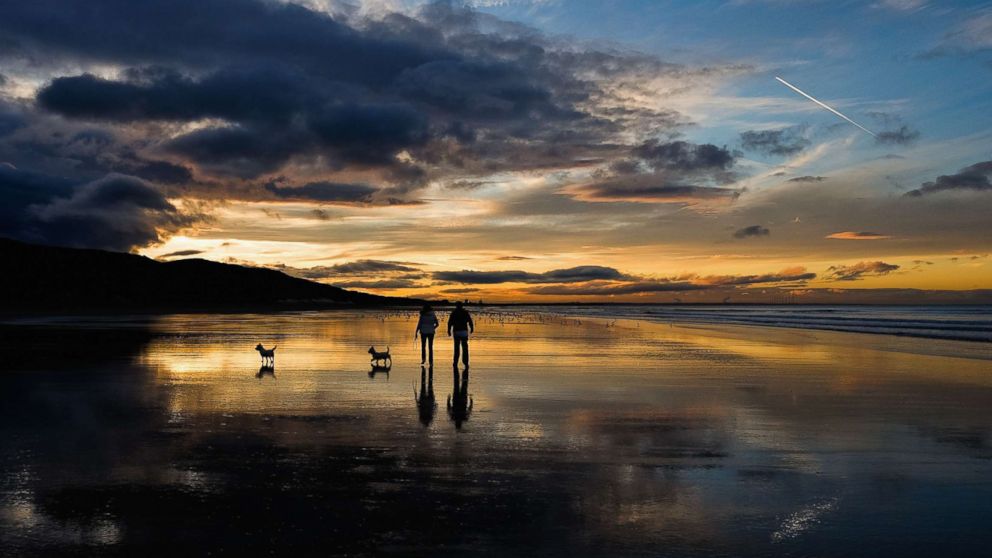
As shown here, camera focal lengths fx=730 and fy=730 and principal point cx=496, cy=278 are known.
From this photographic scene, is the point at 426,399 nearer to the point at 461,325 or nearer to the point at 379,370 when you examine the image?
the point at 379,370

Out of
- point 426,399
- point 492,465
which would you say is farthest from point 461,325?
point 492,465

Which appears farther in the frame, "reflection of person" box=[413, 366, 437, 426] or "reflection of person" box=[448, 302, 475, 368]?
"reflection of person" box=[448, 302, 475, 368]

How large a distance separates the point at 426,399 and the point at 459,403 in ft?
3.24

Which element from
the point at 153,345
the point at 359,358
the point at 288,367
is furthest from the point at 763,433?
the point at 153,345

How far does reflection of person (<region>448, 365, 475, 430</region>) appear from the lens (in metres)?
13.5

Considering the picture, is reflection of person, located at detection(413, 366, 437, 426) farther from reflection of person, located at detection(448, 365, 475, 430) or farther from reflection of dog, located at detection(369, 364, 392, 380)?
reflection of dog, located at detection(369, 364, 392, 380)

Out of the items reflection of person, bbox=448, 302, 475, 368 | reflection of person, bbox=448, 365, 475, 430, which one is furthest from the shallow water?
reflection of person, bbox=448, 302, 475, 368

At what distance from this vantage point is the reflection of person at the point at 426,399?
13595 mm

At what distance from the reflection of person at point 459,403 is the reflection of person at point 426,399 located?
375 millimetres

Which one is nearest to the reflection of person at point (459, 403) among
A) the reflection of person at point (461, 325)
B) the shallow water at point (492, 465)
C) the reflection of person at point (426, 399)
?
the shallow water at point (492, 465)

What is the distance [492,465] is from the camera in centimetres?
968

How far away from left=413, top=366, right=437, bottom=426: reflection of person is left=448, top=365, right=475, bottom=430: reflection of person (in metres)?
0.37

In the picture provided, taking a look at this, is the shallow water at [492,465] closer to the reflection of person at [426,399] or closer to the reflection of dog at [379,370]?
the reflection of person at [426,399]

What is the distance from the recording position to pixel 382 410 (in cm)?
1438
